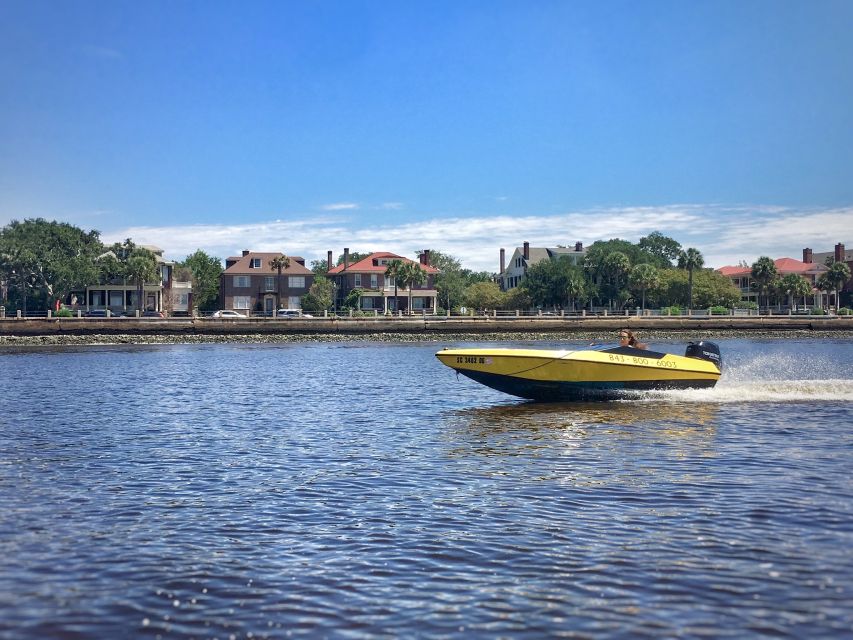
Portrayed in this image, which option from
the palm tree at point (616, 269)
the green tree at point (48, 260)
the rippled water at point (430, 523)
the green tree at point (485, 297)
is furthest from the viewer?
the green tree at point (485, 297)

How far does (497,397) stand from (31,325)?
6449 centimetres

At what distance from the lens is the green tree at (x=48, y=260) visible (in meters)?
99.7

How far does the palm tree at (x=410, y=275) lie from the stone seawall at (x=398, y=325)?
50.2ft

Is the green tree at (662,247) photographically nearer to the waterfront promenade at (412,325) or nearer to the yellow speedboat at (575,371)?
the waterfront promenade at (412,325)

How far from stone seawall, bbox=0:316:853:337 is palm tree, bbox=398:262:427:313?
15296mm

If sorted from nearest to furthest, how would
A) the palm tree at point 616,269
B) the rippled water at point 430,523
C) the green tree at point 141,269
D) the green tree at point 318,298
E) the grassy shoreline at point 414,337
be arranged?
the rippled water at point 430,523 < the grassy shoreline at point 414,337 < the green tree at point 141,269 < the green tree at point 318,298 < the palm tree at point 616,269

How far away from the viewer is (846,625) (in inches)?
306

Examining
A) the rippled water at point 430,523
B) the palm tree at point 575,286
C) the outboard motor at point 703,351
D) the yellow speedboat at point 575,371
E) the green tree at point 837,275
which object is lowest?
the rippled water at point 430,523

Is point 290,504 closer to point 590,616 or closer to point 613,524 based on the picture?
point 613,524

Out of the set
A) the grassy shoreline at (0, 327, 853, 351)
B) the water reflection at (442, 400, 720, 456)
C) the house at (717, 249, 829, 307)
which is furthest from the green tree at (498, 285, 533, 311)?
the water reflection at (442, 400, 720, 456)

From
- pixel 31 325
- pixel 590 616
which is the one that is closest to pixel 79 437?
pixel 590 616

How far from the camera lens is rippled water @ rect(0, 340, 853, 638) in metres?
8.23

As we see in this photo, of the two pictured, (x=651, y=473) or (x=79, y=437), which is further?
(x=79, y=437)

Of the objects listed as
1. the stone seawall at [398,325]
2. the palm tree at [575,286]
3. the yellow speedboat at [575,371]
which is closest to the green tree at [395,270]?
the stone seawall at [398,325]
